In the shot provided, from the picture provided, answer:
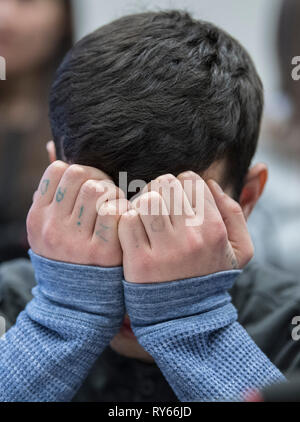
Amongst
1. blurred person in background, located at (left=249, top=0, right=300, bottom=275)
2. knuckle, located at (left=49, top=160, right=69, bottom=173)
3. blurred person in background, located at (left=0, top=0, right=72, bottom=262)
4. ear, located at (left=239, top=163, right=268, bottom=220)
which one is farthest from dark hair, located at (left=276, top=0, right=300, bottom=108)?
knuckle, located at (left=49, top=160, right=69, bottom=173)

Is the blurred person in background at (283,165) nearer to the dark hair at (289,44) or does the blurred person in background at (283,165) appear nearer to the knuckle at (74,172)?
the dark hair at (289,44)

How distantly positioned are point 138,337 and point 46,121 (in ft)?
2.60

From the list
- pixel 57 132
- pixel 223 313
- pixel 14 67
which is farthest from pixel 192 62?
pixel 14 67

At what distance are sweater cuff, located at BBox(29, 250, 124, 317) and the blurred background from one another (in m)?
0.57

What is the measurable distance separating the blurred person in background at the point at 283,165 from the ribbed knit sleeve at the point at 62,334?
2.37 ft

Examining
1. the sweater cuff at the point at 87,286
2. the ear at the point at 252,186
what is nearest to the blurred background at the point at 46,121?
the ear at the point at 252,186

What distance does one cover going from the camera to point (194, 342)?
0.66 m

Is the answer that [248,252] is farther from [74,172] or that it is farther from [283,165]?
[283,165]

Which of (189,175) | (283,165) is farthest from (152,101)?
(283,165)

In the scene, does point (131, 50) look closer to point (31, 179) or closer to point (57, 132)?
point (57, 132)

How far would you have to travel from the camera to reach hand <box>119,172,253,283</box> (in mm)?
646

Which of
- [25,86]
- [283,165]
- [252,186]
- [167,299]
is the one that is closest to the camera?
[167,299]

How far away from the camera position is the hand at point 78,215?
0.66m

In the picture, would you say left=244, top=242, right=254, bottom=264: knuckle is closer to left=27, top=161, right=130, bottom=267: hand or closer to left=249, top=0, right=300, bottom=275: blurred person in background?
left=27, top=161, right=130, bottom=267: hand
